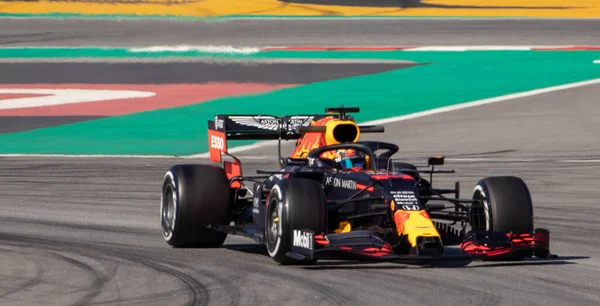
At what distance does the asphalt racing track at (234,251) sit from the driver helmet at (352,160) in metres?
1.12

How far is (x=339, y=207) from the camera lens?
10195 mm

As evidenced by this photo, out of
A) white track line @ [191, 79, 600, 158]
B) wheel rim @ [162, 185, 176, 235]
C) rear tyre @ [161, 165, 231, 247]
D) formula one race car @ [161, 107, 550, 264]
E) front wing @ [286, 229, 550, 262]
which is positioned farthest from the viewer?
white track line @ [191, 79, 600, 158]

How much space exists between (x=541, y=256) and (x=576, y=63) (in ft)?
74.7

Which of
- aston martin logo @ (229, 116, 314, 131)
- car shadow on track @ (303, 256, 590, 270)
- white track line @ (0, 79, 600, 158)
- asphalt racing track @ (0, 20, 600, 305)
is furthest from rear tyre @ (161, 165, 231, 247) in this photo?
white track line @ (0, 79, 600, 158)

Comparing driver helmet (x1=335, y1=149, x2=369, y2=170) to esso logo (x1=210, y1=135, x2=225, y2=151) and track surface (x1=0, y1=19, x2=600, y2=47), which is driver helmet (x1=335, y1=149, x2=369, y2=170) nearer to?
esso logo (x1=210, y1=135, x2=225, y2=151)

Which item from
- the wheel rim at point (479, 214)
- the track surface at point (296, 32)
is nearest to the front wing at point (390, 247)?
the wheel rim at point (479, 214)

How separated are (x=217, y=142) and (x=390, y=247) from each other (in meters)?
3.29

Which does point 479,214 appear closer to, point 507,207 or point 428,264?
point 507,207

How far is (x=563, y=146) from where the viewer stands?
67.8ft

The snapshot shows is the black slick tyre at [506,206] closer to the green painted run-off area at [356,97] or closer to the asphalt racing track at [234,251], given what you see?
the asphalt racing track at [234,251]

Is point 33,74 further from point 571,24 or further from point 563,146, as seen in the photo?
point 571,24

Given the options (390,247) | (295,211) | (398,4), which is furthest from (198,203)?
(398,4)

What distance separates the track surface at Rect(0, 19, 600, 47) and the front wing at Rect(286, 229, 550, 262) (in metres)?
27.9

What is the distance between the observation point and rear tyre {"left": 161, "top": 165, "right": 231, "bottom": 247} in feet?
35.7
